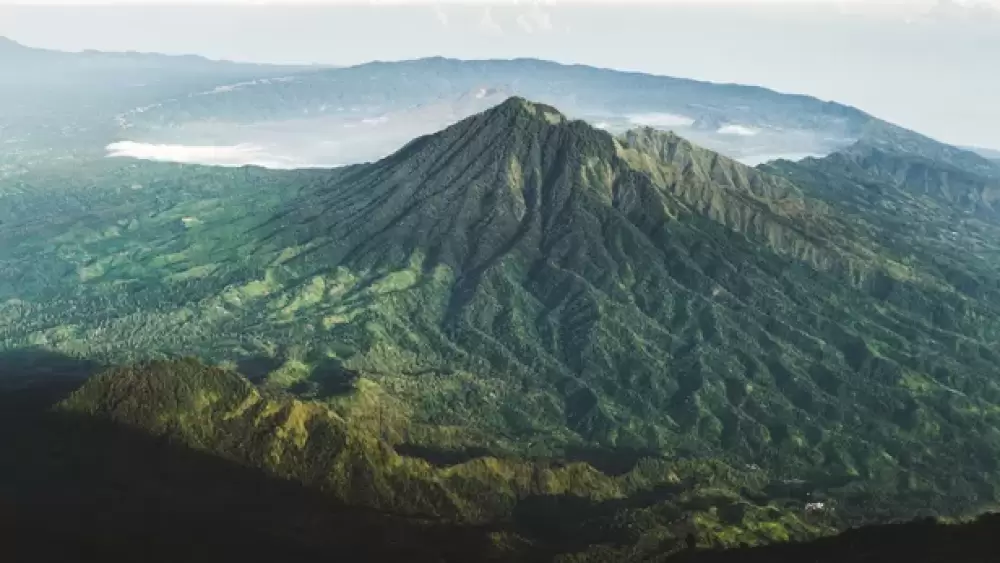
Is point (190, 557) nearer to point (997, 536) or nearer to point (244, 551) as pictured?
point (244, 551)

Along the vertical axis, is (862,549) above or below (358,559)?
above

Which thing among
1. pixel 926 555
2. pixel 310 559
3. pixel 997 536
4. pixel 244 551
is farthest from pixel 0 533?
pixel 997 536

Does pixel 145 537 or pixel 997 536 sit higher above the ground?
pixel 997 536

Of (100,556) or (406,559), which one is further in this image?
(406,559)

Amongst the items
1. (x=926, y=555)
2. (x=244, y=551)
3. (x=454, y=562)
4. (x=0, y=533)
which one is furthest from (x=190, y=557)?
(x=926, y=555)

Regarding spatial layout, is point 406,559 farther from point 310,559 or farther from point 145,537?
point 145,537

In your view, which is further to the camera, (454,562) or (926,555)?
(454,562)

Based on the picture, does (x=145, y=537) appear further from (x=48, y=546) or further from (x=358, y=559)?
(x=358, y=559)

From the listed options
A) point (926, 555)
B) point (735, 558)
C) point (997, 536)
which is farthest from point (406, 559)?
point (997, 536)
